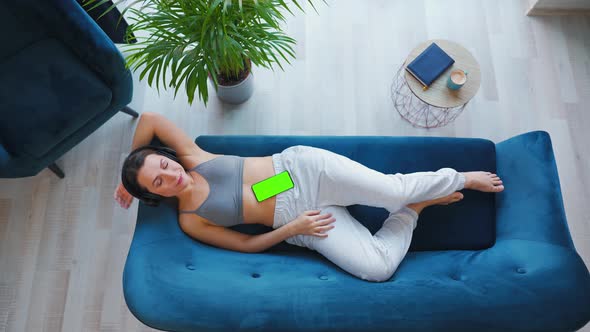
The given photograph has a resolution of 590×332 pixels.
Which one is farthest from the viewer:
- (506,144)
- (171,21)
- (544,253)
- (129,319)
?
(129,319)

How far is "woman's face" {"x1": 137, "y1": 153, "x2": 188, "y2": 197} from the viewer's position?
1.55m

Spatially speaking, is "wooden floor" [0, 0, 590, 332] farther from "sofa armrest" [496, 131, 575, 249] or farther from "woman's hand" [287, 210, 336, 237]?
"woman's hand" [287, 210, 336, 237]

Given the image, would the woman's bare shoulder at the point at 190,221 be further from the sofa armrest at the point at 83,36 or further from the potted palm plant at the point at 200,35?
the sofa armrest at the point at 83,36

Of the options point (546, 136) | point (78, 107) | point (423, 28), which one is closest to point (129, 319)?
point (78, 107)

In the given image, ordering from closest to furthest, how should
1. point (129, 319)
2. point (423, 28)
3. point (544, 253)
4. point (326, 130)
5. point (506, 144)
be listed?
point (544, 253) < point (506, 144) < point (129, 319) < point (326, 130) < point (423, 28)

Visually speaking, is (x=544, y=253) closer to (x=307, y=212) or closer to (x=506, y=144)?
(x=506, y=144)

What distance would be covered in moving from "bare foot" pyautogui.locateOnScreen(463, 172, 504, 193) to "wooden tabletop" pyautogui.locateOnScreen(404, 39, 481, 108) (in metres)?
0.36

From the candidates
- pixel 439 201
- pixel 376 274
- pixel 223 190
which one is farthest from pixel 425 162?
pixel 223 190

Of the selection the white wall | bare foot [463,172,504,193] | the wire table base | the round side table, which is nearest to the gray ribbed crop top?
the round side table

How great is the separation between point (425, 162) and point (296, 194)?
0.64m

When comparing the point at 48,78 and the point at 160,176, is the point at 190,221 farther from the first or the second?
the point at 48,78

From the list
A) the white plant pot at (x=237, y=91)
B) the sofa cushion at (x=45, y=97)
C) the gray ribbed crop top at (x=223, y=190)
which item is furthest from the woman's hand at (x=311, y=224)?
the sofa cushion at (x=45, y=97)

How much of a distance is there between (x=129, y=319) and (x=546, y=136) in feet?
7.25

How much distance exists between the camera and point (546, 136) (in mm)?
1649
